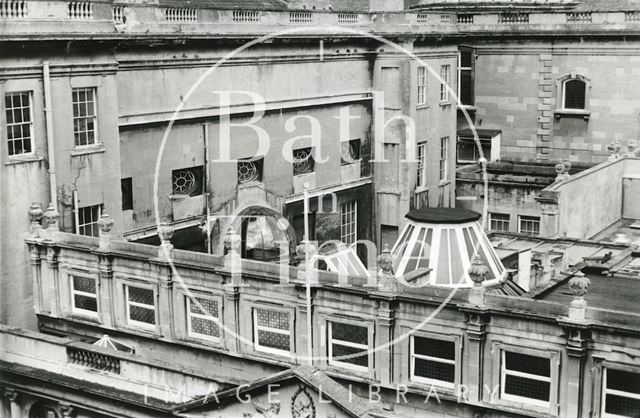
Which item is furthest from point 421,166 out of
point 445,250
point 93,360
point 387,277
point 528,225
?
point 93,360

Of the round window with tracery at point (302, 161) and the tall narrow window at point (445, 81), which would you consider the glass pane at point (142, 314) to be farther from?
the tall narrow window at point (445, 81)

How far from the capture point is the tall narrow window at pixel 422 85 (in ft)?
153

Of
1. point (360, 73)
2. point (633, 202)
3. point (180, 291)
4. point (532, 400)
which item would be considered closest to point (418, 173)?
point (360, 73)

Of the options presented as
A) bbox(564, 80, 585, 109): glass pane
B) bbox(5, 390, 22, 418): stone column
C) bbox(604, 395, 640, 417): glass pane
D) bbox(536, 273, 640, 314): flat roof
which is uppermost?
bbox(564, 80, 585, 109): glass pane

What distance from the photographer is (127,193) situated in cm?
3306

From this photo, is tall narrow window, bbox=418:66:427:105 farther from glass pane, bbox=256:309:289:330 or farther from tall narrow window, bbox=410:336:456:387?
tall narrow window, bbox=410:336:456:387

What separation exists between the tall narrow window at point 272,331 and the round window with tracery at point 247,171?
1319 cm

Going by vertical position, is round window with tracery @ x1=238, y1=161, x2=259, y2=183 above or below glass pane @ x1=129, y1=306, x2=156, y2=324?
above

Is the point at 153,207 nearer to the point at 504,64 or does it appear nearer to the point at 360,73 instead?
the point at 360,73

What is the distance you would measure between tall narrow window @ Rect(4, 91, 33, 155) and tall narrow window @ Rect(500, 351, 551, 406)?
51.1ft

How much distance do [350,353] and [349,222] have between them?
20843 mm

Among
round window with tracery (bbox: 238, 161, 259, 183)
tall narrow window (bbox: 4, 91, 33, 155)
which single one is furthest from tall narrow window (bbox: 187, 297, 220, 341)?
round window with tracery (bbox: 238, 161, 259, 183)

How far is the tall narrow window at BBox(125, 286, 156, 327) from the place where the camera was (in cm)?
2714

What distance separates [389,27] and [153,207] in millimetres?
16774
